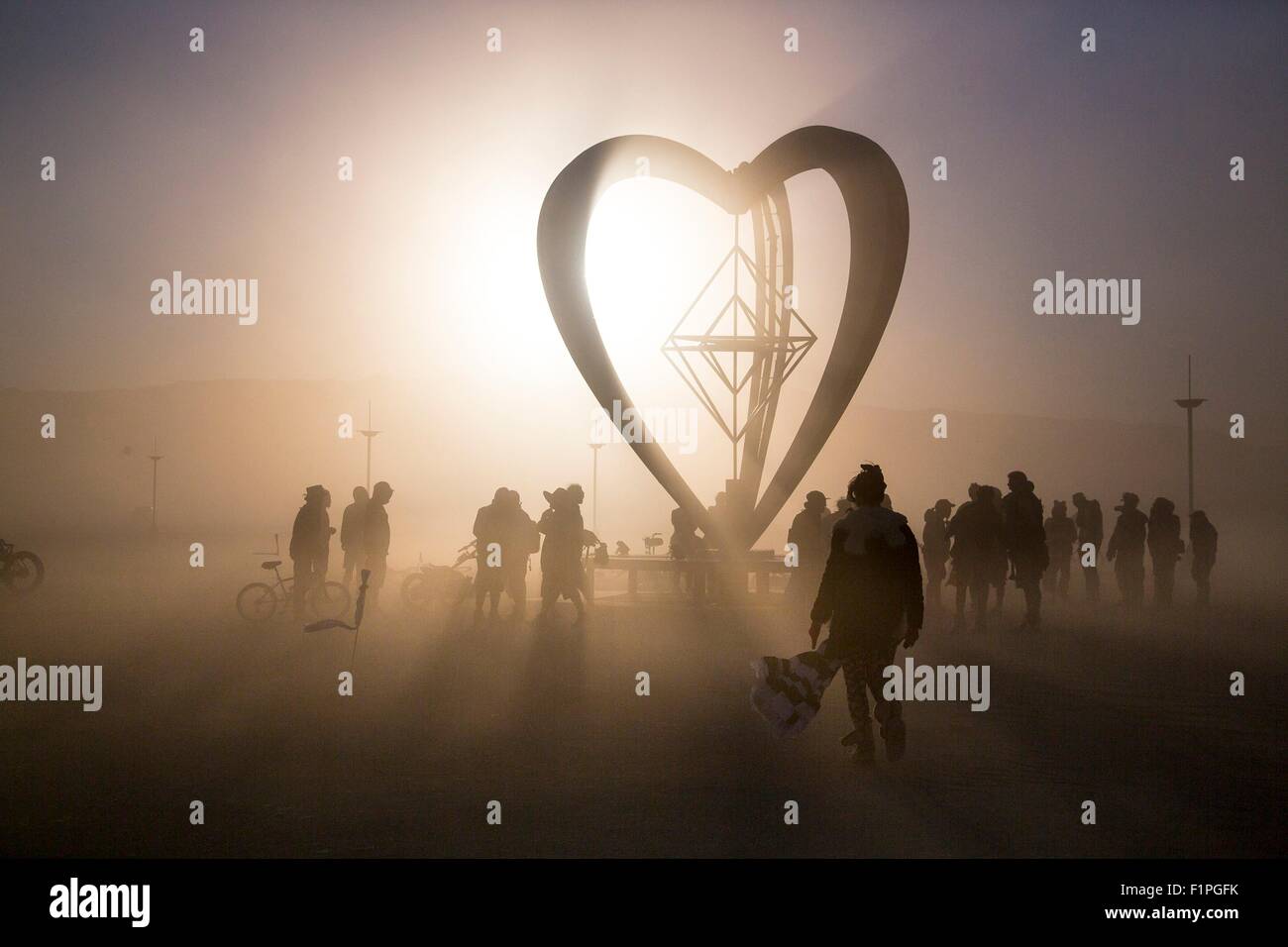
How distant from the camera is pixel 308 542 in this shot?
1641cm

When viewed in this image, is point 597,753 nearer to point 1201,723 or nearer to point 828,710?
point 828,710

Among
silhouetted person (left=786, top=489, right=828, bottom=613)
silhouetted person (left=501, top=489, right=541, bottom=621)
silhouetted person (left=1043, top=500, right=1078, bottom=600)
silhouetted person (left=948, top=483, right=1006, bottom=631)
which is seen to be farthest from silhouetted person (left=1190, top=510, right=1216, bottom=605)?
silhouetted person (left=501, top=489, right=541, bottom=621)

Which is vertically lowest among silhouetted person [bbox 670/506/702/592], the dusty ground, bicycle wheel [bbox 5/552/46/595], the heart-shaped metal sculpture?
the dusty ground

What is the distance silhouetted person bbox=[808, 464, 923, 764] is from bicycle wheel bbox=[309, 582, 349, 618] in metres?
10.6

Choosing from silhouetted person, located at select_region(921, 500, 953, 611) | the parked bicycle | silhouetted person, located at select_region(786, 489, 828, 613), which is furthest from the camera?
the parked bicycle

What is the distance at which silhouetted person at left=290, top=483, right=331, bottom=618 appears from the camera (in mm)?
16453

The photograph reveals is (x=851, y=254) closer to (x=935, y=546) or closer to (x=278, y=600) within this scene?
(x=935, y=546)

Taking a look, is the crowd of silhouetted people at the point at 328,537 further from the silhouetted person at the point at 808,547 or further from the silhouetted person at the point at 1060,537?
the silhouetted person at the point at 1060,537

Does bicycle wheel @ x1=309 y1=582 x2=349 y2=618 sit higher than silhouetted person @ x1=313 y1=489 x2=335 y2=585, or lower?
lower

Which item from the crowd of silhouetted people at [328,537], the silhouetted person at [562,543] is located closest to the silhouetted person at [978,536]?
the silhouetted person at [562,543]

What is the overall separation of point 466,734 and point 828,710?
3080 millimetres

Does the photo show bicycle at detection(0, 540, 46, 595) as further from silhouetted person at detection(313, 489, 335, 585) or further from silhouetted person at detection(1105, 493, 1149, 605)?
silhouetted person at detection(1105, 493, 1149, 605)

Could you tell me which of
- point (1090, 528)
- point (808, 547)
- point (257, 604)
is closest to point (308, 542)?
point (257, 604)
